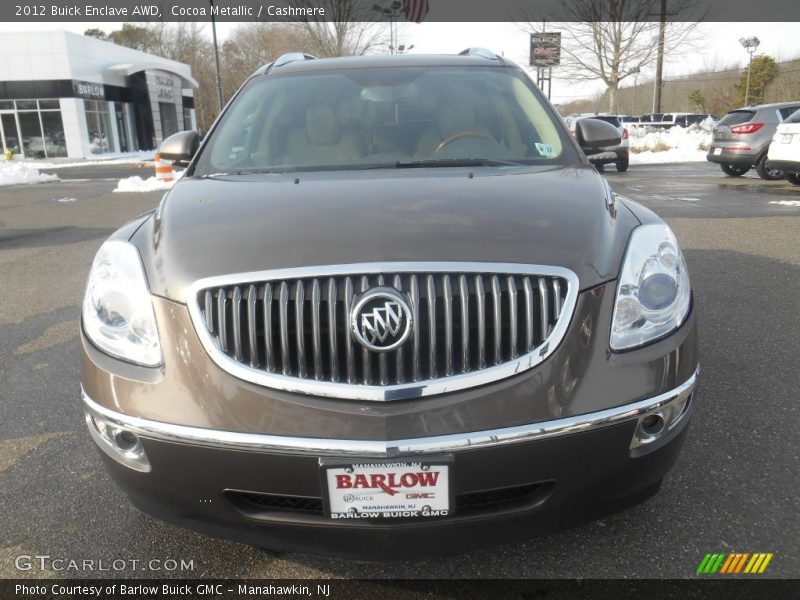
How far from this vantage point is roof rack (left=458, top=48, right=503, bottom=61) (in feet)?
11.4

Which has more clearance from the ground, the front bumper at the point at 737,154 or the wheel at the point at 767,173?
the front bumper at the point at 737,154

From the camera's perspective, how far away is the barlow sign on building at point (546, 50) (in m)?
35.0

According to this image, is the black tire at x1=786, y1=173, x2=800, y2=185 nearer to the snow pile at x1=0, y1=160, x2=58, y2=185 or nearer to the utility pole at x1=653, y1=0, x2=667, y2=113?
the snow pile at x1=0, y1=160, x2=58, y2=185

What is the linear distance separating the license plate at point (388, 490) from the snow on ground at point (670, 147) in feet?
71.1

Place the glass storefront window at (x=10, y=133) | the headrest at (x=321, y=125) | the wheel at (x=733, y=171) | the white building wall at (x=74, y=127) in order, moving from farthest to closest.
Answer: the glass storefront window at (x=10, y=133), the white building wall at (x=74, y=127), the wheel at (x=733, y=171), the headrest at (x=321, y=125)

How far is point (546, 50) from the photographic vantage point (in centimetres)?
3544

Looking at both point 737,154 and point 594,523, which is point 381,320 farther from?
point 737,154

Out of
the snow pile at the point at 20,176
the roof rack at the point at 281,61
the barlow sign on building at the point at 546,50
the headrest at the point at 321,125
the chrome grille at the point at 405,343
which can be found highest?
the barlow sign on building at the point at 546,50

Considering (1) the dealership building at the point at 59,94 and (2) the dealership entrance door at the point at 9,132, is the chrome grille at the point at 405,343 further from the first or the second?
(2) the dealership entrance door at the point at 9,132

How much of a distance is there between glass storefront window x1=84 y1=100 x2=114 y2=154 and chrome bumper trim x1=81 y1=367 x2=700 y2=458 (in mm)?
35728

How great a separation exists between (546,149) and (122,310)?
181 centimetres

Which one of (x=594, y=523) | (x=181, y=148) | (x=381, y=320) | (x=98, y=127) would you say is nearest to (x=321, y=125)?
(x=181, y=148)

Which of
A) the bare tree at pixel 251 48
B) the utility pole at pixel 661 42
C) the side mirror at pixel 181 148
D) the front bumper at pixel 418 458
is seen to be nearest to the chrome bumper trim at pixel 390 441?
the front bumper at pixel 418 458

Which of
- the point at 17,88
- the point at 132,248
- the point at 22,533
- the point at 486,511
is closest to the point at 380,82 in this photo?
the point at 132,248
